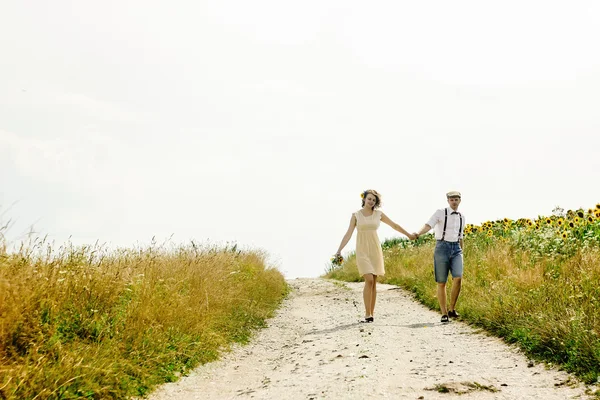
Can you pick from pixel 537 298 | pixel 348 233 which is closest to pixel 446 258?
pixel 348 233

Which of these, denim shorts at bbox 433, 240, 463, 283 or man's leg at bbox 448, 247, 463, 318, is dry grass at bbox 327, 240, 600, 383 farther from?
→ denim shorts at bbox 433, 240, 463, 283

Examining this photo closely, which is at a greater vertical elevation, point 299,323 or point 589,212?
point 589,212

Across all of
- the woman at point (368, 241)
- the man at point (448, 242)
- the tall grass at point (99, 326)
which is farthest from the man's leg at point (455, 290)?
the tall grass at point (99, 326)

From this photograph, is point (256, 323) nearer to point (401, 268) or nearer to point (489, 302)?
point (489, 302)

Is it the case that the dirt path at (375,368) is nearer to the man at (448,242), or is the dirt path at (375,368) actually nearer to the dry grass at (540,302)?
the dry grass at (540,302)

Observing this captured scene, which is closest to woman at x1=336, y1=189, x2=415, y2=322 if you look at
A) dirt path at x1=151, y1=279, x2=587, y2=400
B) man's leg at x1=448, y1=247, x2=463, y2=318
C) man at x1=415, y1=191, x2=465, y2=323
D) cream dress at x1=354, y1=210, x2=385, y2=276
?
cream dress at x1=354, y1=210, x2=385, y2=276

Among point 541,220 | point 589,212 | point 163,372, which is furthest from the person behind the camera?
point 541,220

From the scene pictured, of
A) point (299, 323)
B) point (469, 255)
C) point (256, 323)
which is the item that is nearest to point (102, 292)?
point (256, 323)

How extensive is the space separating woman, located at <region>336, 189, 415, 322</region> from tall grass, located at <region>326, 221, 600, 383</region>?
6.30 feet

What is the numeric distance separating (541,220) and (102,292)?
15.2 m

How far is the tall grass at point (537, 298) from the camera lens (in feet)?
23.4

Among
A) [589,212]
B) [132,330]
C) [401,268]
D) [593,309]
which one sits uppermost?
[589,212]

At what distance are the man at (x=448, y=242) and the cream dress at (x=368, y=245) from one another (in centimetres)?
99

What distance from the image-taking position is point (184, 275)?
10188 mm
